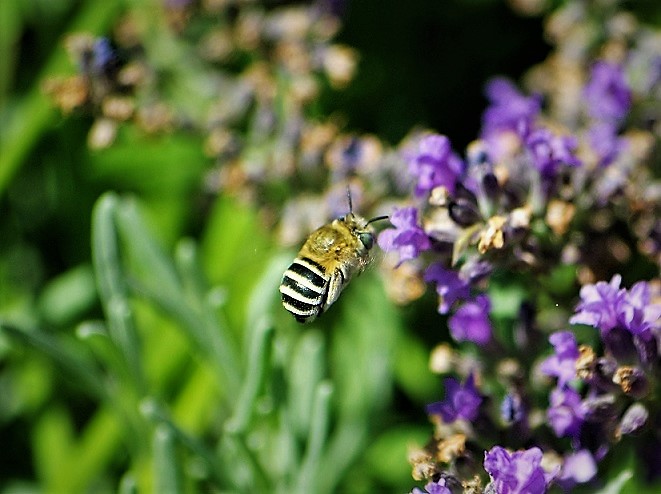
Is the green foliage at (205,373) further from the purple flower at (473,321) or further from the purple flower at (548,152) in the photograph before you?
the purple flower at (548,152)

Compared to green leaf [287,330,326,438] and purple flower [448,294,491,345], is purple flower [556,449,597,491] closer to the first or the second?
purple flower [448,294,491,345]

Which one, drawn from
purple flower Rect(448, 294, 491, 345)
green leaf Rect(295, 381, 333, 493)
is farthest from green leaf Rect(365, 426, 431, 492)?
purple flower Rect(448, 294, 491, 345)

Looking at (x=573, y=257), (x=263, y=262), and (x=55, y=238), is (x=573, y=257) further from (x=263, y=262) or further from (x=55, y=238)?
(x=55, y=238)

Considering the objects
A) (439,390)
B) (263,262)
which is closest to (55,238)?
(263,262)

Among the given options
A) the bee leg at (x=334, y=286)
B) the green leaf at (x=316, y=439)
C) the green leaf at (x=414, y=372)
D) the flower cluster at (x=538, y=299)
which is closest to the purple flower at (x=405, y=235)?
the flower cluster at (x=538, y=299)

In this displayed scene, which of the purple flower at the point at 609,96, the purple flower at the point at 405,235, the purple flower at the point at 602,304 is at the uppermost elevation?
the purple flower at the point at 609,96
